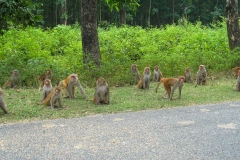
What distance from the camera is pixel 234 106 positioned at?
7.68 meters

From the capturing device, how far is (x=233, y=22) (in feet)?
45.3

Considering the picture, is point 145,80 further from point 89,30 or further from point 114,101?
point 89,30

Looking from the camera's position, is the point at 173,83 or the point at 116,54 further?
the point at 116,54

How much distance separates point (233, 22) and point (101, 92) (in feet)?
27.6

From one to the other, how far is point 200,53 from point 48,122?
8.63 metres

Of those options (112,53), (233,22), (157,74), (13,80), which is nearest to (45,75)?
(13,80)

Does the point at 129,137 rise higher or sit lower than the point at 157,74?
lower

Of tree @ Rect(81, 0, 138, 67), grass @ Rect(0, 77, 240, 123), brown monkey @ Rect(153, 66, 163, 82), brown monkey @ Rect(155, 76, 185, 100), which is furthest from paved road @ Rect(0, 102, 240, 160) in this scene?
brown monkey @ Rect(153, 66, 163, 82)

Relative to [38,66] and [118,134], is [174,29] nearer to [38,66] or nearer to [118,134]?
[38,66]

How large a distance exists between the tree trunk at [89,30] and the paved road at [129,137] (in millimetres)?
4648

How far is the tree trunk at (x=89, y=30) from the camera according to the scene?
11.1 meters

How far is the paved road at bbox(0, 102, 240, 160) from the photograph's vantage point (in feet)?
14.9

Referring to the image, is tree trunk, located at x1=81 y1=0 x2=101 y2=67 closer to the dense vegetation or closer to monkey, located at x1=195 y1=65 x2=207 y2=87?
the dense vegetation

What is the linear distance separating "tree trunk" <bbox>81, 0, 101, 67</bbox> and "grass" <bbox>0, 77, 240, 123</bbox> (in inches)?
56.8
